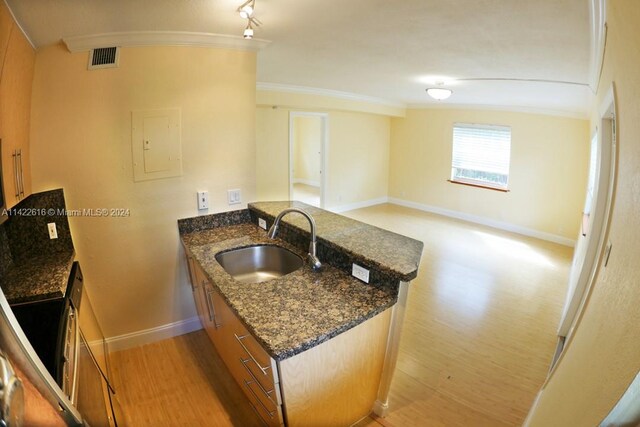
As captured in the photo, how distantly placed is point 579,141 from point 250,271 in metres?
5.39

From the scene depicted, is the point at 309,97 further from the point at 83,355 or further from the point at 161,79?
the point at 83,355

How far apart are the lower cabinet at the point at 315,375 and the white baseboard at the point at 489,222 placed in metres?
5.04

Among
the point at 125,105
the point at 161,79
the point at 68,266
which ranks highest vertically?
the point at 161,79

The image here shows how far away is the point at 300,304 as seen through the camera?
58.5 inches

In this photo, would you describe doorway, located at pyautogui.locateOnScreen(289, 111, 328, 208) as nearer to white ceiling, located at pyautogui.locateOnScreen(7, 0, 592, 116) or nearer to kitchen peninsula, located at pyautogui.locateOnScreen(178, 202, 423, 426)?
white ceiling, located at pyautogui.locateOnScreen(7, 0, 592, 116)

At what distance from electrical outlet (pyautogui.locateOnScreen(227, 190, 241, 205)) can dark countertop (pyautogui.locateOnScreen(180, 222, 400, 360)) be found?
27.5 inches

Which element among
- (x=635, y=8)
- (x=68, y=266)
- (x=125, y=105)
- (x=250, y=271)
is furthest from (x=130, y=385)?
(x=635, y=8)

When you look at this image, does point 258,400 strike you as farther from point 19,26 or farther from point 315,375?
point 19,26

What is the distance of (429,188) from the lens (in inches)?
281

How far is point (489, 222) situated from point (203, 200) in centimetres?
562

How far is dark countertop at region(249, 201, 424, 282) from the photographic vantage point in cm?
156

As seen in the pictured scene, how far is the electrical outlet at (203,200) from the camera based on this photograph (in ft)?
8.00

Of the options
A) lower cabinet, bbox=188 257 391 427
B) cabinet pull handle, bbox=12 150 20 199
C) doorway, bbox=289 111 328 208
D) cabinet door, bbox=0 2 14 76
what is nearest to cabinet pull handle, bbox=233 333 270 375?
lower cabinet, bbox=188 257 391 427

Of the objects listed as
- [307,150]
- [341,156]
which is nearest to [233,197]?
[341,156]
